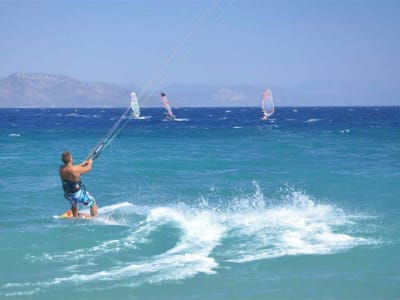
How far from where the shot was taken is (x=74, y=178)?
11984 mm

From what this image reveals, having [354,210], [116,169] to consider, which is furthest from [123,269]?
[116,169]

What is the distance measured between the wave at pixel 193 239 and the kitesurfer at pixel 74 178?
1.02 meters

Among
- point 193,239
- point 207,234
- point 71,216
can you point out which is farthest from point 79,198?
point 207,234

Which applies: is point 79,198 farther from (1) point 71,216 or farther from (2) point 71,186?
(1) point 71,216

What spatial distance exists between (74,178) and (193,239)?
9.76 feet

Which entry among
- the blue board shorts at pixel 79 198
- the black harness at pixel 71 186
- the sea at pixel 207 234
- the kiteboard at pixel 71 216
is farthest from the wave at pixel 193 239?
the black harness at pixel 71 186

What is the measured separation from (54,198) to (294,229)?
818cm

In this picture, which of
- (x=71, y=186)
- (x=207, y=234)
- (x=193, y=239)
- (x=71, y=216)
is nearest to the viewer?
(x=71, y=186)

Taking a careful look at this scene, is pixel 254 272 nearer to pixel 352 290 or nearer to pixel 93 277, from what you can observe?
pixel 352 290

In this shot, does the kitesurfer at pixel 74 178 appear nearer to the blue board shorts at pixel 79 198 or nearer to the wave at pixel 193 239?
the blue board shorts at pixel 79 198

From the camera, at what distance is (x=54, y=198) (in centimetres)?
1827

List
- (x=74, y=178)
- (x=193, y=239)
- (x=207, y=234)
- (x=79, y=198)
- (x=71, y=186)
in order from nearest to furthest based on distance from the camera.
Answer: (x=74, y=178)
(x=71, y=186)
(x=79, y=198)
(x=193, y=239)
(x=207, y=234)

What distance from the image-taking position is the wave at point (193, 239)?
1065 centimetres

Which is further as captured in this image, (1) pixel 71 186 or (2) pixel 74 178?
(1) pixel 71 186
